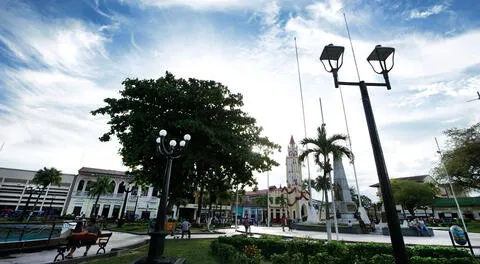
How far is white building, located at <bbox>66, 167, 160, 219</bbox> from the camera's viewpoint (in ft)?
153

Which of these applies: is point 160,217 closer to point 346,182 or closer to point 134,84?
point 134,84

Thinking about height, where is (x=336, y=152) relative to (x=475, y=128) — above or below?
below

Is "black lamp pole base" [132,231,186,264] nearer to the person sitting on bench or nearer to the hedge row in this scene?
the hedge row

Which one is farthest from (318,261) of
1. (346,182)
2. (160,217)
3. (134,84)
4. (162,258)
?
(346,182)

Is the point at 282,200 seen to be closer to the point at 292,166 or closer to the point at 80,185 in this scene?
the point at 292,166

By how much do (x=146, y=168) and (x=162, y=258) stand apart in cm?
1173

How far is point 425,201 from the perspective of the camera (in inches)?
1977

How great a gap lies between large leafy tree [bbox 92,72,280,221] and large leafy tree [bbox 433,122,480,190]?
24.7 metres

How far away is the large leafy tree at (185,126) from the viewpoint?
15.6 m

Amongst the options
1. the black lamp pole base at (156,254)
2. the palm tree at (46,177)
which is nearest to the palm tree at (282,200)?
the palm tree at (46,177)

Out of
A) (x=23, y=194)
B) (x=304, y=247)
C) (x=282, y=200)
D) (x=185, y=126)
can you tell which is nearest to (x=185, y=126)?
(x=185, y=126)

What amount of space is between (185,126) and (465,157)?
106 ft

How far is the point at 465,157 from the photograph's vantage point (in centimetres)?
2633

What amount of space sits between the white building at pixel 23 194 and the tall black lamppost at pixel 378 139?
224 feet
